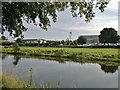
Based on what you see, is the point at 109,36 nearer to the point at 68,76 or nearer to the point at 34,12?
the point at 68,76

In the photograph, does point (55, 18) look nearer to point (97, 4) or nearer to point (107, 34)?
point (97, 4)

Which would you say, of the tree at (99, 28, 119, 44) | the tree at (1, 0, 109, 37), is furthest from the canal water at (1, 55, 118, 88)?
the tree at (99, 28, 119, 44)

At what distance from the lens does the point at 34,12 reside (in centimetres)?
884

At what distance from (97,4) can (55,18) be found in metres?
1.53

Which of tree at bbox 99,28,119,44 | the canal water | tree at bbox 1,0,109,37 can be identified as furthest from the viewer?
tree at bbox 99,28,119,44

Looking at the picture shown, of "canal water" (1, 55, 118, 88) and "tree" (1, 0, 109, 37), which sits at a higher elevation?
"tree" (1, 0, 109, 37)

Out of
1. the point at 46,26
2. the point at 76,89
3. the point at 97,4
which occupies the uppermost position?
the point at 97,4

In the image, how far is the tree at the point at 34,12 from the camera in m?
8.38

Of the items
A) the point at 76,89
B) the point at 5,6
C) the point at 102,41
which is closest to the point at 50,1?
the point at 5,6

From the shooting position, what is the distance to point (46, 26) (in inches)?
369

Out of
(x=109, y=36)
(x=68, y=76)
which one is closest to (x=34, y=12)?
(x=68, y=76)

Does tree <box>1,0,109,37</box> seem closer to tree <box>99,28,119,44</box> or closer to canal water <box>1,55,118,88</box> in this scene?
canal water <box>1,55,118,88</box>

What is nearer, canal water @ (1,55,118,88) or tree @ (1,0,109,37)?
tree @ (1,0,109,37)

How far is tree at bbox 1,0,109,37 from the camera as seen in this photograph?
8.38 m
